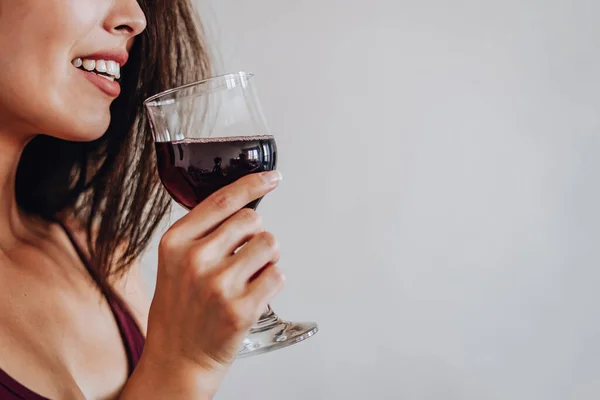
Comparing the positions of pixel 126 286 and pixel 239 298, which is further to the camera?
pixel 126 286

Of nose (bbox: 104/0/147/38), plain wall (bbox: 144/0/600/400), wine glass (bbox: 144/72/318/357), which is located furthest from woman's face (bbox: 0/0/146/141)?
plain wall (bbox: 144/0/600/400)

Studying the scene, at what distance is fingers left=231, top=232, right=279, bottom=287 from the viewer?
79 centimetres

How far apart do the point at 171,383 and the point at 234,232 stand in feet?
0.80

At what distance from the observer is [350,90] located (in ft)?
6.68

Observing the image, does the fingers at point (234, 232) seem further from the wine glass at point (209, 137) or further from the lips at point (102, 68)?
the lips at point (102, 68)

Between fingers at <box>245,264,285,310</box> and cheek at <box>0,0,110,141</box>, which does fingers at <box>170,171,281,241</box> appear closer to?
fingers at <box>245,264,285,310</box>

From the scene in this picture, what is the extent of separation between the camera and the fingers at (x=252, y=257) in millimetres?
791

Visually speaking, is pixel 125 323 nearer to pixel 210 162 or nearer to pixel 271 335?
pixel 271 335

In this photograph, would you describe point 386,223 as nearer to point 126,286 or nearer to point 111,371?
point 126,286

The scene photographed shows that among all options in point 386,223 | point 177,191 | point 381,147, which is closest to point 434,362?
point 386,223

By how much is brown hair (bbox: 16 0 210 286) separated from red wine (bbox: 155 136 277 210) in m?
0.54

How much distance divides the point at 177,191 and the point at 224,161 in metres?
0.09

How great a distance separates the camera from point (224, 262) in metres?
0.80

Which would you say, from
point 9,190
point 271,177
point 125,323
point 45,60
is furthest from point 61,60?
point 125,323
